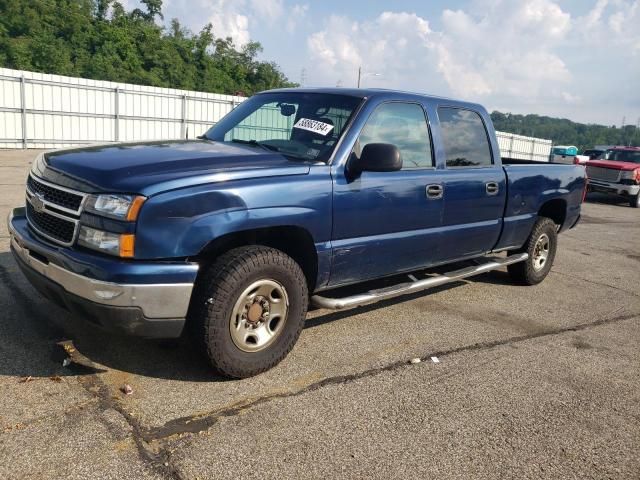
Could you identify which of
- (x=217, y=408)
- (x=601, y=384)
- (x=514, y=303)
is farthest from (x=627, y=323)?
(x=217, y=408)

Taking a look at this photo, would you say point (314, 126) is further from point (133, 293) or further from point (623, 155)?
point (623, 155)

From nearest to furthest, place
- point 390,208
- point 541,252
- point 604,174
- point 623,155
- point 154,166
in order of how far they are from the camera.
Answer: point 154,166 < point 390,208 < point 541,252 < point 604,174 < point 623,155

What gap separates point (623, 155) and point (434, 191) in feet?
57.8

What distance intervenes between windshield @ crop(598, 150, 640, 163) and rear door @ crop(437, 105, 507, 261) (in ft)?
53.0

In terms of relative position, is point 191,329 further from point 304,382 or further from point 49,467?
point 49,467

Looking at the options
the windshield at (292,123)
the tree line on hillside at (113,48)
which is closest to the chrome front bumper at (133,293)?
the windshield at (292,123)

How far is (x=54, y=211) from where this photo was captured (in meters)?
3.46

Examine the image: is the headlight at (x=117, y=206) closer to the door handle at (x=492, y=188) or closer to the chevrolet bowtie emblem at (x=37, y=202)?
the chevrolet bowtie emblem at (x=37, y=202)

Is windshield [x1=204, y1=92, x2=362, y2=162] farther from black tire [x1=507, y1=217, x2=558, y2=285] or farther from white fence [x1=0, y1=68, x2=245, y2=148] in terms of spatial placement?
white fence [x1=0, y1=68, x2=245, y2=148]

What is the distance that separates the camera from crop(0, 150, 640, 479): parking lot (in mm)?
2754

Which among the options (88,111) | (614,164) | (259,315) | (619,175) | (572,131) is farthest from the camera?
(572,131)

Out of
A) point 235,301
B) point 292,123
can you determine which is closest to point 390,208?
point 292,123

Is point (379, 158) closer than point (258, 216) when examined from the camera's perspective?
No

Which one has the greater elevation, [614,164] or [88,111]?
[88,111]
